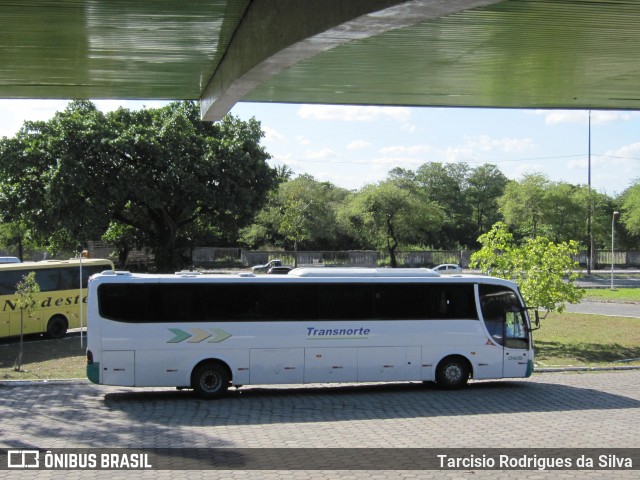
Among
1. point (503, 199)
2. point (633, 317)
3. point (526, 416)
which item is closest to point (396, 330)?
point (526, 416)

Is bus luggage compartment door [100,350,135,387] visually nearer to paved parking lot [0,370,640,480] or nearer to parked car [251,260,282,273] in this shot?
paved parking lot [0,370,640,480]

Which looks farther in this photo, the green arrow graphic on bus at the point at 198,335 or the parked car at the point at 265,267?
the parked car at the point at 265,267

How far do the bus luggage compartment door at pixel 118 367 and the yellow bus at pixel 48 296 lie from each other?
37.1 ft

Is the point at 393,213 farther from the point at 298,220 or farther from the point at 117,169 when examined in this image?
the point at 117,169

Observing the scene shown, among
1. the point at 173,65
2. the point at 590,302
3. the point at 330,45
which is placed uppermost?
the point at 173,65

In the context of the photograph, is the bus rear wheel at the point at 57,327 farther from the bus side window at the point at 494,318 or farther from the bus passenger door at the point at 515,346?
the bus passenger door at the point at 515,346

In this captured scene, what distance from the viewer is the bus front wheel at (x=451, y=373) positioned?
55.4 ft

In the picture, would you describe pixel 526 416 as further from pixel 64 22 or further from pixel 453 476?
pixel 64 22

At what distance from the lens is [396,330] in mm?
16828

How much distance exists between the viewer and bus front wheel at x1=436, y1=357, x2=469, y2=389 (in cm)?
1688

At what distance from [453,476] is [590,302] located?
112 ft

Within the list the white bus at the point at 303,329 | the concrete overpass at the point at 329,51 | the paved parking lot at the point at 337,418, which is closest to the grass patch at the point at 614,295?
the concrete overpass at the point at 329,51

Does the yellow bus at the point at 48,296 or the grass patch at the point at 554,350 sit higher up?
the yellow bus at the point at 48,296

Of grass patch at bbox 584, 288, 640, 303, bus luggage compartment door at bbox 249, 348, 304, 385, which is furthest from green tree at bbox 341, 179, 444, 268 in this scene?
bus luggage compartment door at bbox 249, 348, 304, 385
